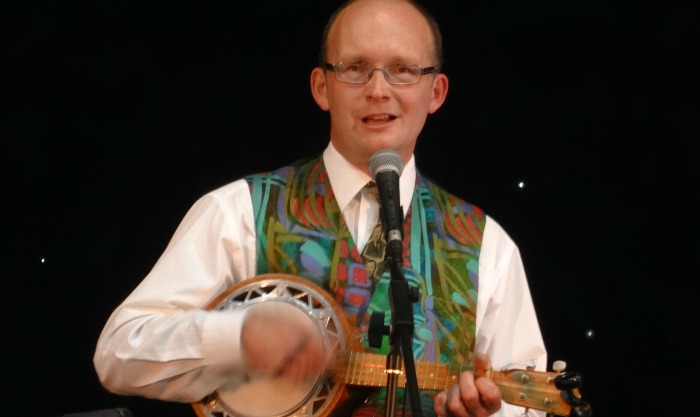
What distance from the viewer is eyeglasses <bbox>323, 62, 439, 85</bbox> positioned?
3.16 meters

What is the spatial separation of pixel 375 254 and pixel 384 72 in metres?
0.51

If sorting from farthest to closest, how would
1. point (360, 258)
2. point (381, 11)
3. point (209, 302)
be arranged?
point (381, 11) < point (360, 258) < point (209, 302)

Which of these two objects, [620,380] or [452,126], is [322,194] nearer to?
[452,126]

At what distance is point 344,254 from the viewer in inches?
123

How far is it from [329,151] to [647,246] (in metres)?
1.30

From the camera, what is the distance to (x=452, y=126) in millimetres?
3959

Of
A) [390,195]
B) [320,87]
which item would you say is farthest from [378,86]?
[390,195]

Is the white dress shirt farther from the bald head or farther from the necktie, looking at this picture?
the bald head

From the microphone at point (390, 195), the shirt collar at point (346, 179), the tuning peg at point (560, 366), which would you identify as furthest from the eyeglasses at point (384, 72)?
the tuning peg at point (560, 366)

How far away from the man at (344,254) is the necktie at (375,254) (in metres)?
0.01

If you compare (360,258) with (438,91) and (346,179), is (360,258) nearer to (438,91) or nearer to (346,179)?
(346,179)

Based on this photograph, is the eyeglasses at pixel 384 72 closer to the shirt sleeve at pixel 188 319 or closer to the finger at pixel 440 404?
the shirt sleeve at pixel 188 319

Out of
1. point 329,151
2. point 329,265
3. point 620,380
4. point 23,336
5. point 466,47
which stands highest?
point 466,47

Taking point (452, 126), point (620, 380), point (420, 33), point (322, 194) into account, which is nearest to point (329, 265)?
point (322, 194)
